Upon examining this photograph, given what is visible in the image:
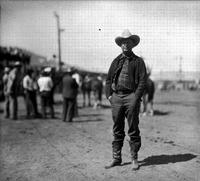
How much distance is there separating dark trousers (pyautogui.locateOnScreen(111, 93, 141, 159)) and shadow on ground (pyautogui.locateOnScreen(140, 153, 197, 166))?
492mm

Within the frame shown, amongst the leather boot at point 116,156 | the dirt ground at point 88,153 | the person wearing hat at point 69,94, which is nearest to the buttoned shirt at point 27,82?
the person wearing hat at point 69,94

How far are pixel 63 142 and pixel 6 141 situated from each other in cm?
143

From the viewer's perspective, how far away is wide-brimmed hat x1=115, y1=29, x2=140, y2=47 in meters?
4.71

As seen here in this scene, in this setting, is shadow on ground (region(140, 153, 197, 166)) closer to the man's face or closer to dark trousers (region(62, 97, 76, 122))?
the man's face

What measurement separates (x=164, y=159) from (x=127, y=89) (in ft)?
5.11

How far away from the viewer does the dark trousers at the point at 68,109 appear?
34.2 ft

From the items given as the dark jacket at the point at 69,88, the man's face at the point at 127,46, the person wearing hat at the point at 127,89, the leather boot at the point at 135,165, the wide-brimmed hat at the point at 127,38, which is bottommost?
the leather boot at the point at 135,165

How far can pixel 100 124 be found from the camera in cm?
975

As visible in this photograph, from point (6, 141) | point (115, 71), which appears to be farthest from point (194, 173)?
point (6, 141)

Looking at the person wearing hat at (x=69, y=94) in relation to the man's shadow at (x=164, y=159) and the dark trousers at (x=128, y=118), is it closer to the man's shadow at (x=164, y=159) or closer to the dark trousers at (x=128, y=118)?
the man's shadow at (x=164, y=159)

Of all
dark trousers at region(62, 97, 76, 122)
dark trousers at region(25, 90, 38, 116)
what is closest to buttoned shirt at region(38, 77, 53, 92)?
dark trousers at region(25, 90, 38, 116)

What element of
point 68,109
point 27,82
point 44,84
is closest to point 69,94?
point 68,109

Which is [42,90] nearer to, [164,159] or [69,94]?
[69,94]

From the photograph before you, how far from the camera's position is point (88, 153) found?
583 centimetres
